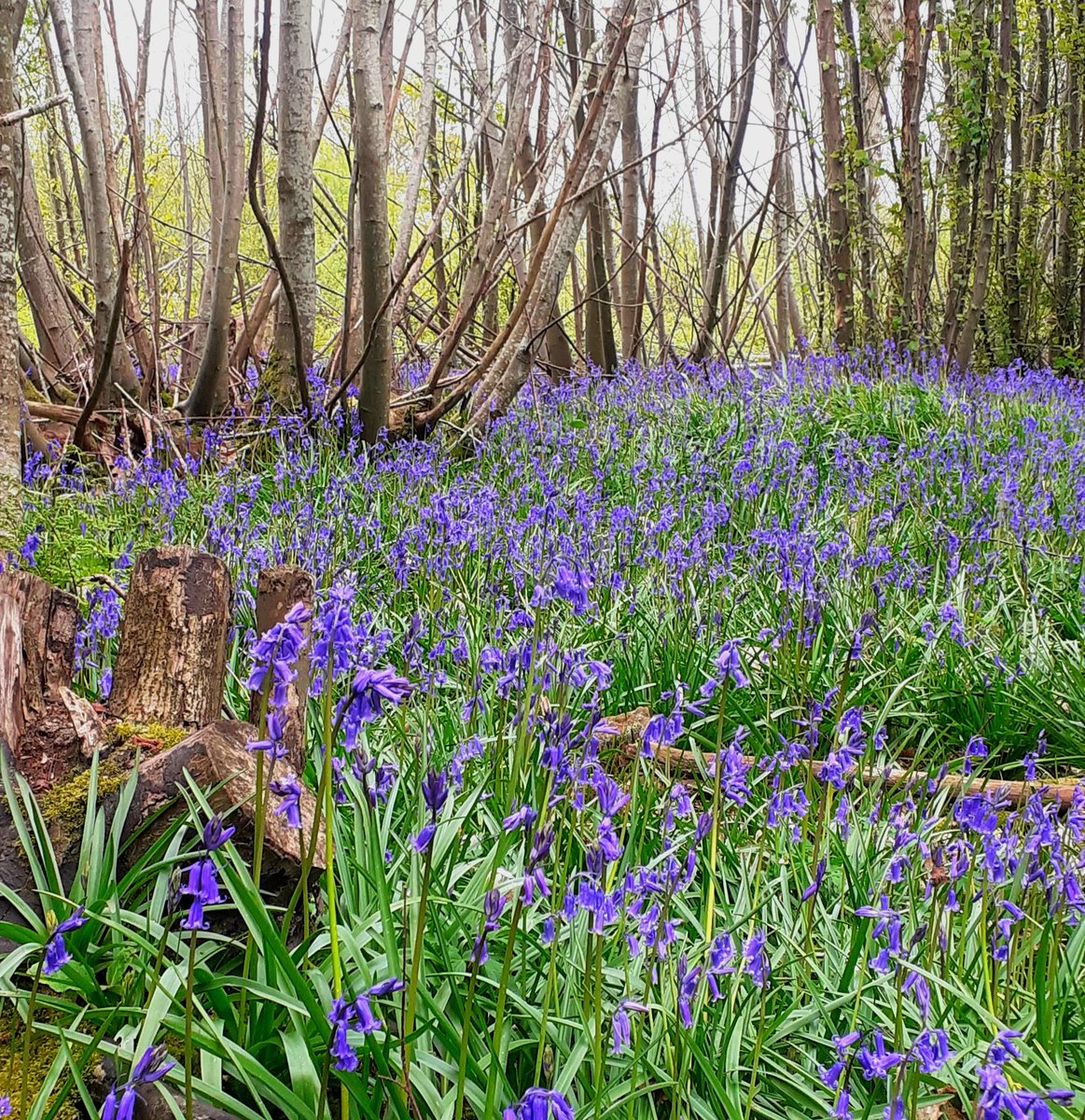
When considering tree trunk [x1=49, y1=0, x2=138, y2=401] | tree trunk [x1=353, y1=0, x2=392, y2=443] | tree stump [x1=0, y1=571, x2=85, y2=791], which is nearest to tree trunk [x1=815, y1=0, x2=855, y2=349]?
tree trunk [x1=353, y1=0, x2=392, y2=443]

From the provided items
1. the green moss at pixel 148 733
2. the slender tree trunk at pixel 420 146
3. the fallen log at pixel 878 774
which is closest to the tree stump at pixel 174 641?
the green moss at pixel 148 733

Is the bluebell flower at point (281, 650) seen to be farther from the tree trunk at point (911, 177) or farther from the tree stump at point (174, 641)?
the tree trunk at point (911, 177)

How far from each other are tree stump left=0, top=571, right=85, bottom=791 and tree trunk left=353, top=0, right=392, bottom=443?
13.0ft

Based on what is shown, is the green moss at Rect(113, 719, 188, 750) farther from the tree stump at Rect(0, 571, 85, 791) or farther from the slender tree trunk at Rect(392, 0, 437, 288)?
the slender tree trunk at Rect(392, 0, 437, 288)

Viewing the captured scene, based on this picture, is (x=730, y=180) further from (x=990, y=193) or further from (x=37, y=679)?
(x=37, y=679)

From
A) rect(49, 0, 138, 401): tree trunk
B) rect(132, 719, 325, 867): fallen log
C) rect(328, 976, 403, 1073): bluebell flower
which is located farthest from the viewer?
rect(49, 0, 138, 401): tree trunk

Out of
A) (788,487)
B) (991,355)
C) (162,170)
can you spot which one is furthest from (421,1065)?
(162,170)

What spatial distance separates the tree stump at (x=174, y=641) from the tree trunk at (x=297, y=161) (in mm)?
4030

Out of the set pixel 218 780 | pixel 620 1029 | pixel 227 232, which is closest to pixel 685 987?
pixel 620 1029

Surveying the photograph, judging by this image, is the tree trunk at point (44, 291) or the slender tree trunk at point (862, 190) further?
the slender tree trunk at point (862, 190)

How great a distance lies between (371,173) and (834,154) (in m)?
5.34

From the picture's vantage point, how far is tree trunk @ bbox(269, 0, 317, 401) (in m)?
6.14

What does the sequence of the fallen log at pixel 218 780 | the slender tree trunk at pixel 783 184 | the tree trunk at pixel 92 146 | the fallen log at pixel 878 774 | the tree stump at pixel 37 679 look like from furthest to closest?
1. the slender tree trunk at pixel 783 184
2. the tree trunk at pixel 92 146
3. the fallen log at pixel 878 774
4. the tree stump at pixel 37 679
5. the fallen log at pixel 218 780

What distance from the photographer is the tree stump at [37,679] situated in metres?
2.04
